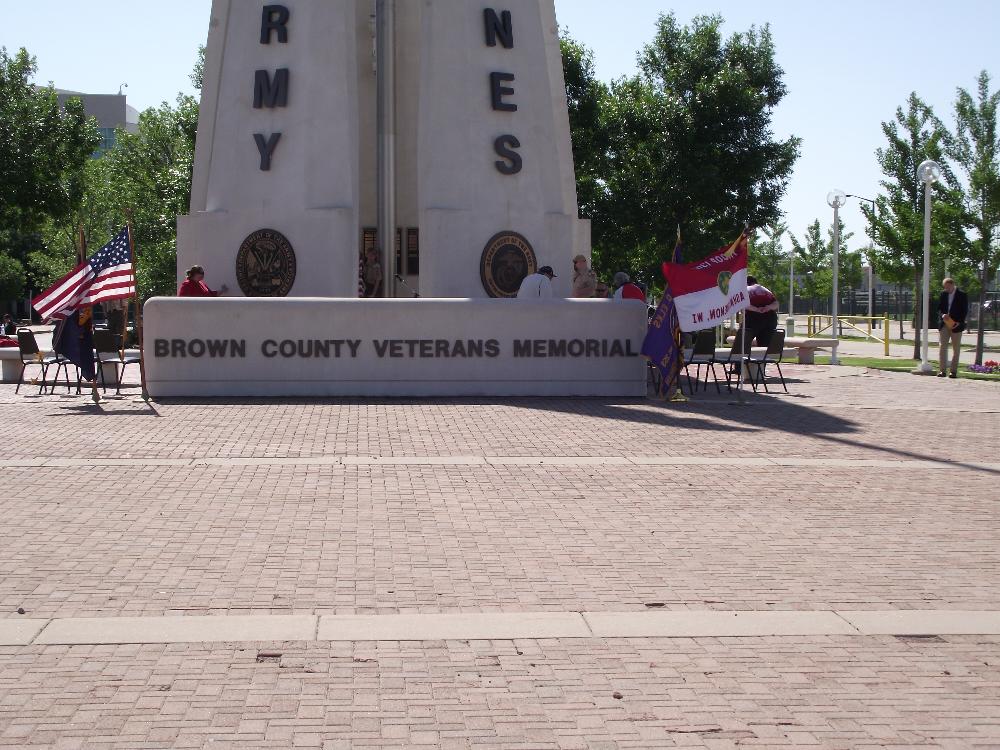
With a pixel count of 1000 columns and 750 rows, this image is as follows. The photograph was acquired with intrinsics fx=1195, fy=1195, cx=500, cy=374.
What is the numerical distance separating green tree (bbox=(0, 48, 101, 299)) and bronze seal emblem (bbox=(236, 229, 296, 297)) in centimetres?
1255

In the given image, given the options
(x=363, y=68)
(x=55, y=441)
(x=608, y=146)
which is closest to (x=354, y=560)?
(x=55, y=441)

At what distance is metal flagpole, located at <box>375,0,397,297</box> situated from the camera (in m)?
24.1

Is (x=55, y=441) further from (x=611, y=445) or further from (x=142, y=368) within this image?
(x=611, y=445)

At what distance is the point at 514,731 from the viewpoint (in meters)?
4.73

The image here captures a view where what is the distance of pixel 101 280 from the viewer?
55.3 ft

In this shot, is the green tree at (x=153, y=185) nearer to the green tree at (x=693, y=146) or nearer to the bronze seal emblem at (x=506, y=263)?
the green tree at (x=693, y=146)

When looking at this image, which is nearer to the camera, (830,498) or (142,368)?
(830,498)

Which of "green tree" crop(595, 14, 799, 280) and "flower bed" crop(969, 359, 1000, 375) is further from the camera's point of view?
"green tree" crop(595, 14, 799, 280)

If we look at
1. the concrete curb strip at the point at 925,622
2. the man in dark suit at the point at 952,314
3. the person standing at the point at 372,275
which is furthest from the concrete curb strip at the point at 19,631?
the man in dark suit at the point at 952,314

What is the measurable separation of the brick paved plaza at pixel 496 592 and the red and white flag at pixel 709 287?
3673 millimetres

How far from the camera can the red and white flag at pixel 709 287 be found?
1652 cm

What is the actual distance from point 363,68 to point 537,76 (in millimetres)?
4331

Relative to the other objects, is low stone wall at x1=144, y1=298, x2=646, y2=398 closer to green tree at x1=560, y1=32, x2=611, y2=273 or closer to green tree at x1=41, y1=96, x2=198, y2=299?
green tree at x1=560, y1=32, x2=611, y2=273

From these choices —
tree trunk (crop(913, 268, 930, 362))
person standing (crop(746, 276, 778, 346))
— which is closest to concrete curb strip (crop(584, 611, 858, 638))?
person standing (crop(746, 276, 778, 346))
